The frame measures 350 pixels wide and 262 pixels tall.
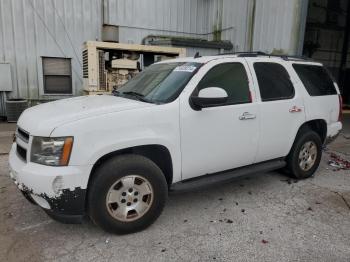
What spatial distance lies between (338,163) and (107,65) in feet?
20.3

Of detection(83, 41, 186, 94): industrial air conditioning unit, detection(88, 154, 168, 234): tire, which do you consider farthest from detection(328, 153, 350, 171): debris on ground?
detection(83, 41, 186, 94): industrial air conditioning unit

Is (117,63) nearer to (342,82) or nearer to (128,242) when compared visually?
(128,242)

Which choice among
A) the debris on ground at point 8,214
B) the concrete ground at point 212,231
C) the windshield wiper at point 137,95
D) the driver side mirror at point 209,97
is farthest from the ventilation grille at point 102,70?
the driver side mirror at point 209,97

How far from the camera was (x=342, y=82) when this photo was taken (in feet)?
53.4

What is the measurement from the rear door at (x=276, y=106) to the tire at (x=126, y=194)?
64.9 inches

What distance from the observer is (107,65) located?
8.59 metres

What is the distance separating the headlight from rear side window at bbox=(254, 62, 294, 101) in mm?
2574

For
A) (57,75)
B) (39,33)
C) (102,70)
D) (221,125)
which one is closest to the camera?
(221,125)

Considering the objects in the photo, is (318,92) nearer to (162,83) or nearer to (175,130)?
(162,83)

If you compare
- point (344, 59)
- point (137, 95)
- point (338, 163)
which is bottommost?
point (338, 163)

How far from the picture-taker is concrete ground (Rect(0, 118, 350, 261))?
9.71ft

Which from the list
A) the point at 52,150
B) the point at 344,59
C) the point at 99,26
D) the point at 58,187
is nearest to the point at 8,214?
the point at 58,187

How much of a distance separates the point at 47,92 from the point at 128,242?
29.3 feet

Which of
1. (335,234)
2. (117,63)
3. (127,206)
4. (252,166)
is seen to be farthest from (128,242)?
(117,63)
